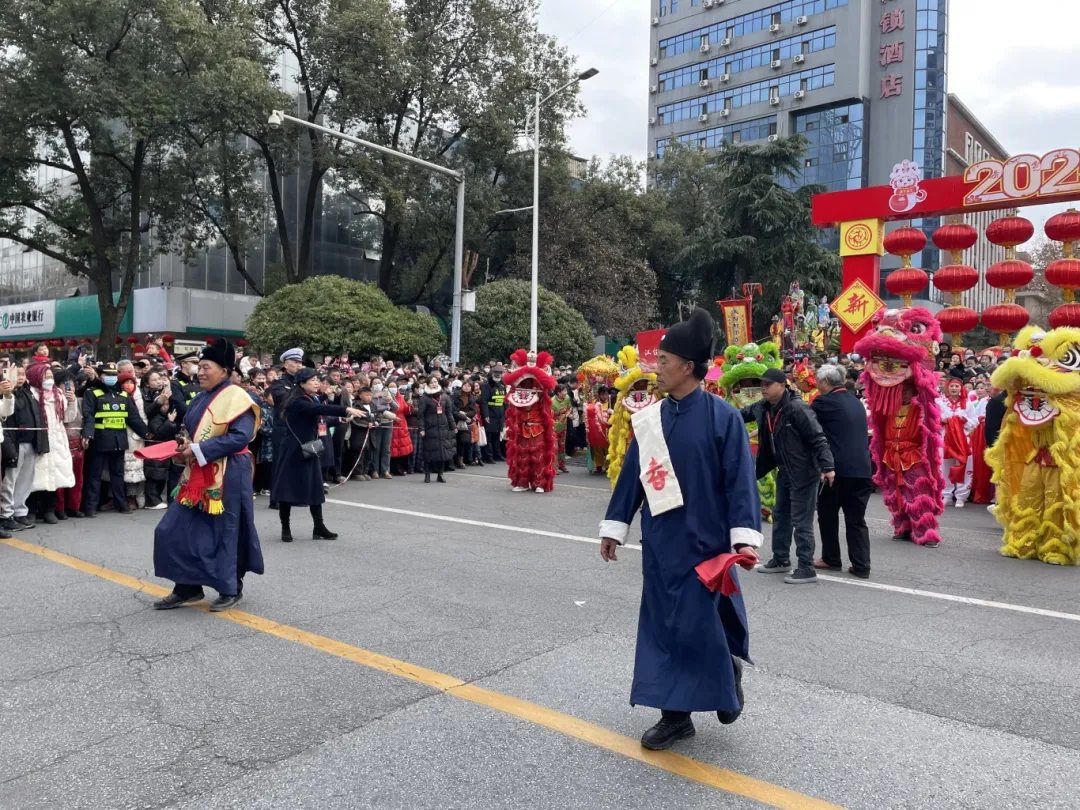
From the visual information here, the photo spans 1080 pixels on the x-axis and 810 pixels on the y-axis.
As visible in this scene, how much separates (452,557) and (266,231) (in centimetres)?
2976

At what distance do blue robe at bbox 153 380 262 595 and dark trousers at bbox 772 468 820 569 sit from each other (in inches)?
169

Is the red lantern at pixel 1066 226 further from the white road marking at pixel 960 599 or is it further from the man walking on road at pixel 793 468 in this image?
the white road marking at pixel 960 599

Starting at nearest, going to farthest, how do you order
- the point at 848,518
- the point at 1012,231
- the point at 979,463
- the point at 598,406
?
the point at 848,518 → the point at 979,463 → the point at 598,406 → the point at 1012,231

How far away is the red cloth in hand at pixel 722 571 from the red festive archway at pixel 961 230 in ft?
65.0

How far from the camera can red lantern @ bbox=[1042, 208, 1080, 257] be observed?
21000 mm

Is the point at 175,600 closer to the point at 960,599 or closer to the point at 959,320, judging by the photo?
the point at 960,599

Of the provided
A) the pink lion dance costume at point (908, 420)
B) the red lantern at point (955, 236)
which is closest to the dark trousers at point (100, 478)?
the pink lion dance costume at point (908, 420)

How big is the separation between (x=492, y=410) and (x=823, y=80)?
4797cm

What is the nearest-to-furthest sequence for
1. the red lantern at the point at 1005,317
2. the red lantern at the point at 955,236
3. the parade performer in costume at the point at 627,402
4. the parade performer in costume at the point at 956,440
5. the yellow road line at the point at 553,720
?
1. the yellow road line at the point at 553,720
2. the parade performer in costume at the point at 627,402
3. the parade performer in costume at the point at 956,440
4. the red lantern at the point at 1005,317
5. the red lantern at the point at 955,236

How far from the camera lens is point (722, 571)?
12.1 feet

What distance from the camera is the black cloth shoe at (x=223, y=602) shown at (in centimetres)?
605

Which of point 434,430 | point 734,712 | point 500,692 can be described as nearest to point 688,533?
point 734,712

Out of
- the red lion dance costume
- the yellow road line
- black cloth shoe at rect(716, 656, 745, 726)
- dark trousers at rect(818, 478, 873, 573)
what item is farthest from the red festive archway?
black cloth shoe at rect(716, 656, 745, 726)

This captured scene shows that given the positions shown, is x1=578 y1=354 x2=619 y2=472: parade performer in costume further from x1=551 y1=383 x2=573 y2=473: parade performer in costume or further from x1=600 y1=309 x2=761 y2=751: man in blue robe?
x1=600 y1=309 x2=761 y2=751: man in blue robe
